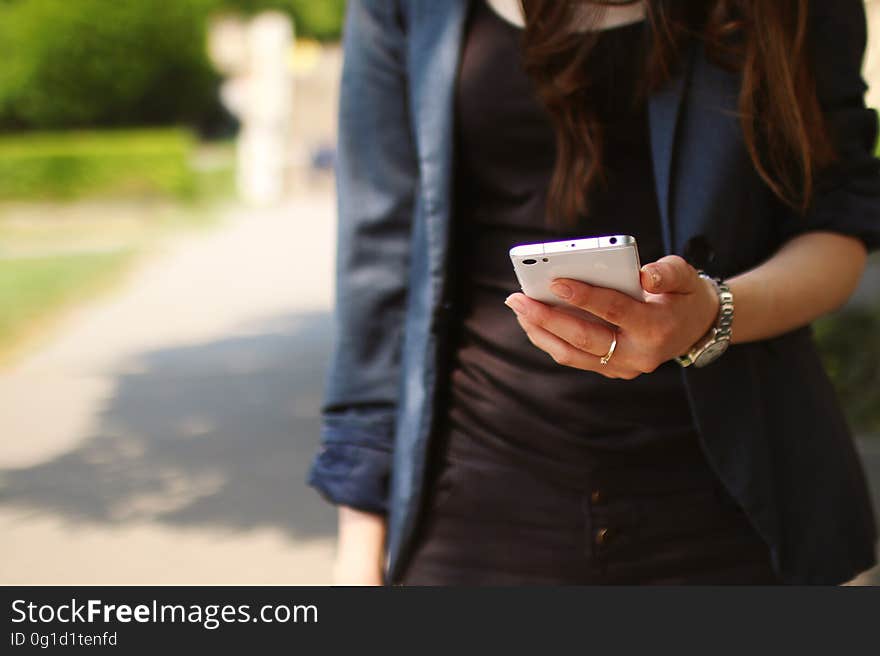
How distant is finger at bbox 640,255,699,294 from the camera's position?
43.7 inches

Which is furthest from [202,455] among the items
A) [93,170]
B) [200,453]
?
[93,170]

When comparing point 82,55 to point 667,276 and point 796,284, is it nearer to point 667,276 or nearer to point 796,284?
point 796,284

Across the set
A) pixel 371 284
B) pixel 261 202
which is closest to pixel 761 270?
pixel 371 284

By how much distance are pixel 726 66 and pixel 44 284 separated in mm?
11944

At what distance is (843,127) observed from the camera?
145 centimetres

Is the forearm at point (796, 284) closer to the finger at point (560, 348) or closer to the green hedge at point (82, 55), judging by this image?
the finger at point (560, 348)

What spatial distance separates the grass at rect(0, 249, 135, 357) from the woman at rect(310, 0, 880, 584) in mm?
7948

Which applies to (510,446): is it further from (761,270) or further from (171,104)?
(171,104)

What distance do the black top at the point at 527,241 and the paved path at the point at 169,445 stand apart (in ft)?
10.5

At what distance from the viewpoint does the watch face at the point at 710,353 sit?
127cm

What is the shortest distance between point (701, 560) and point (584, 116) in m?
0.59

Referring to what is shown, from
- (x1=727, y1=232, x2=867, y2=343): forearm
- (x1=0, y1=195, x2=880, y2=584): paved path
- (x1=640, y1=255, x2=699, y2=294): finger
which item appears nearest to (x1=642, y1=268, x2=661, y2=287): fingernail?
(x1=640, y1=255, x2=699, y2=294): finger

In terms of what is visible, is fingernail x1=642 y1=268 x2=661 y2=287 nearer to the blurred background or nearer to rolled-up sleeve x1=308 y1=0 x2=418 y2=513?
rolled-up sleeve x1=308 y1=0 x2=418 y2=513

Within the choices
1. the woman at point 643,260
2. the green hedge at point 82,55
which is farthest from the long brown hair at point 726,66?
the green hedge at point 82,55
